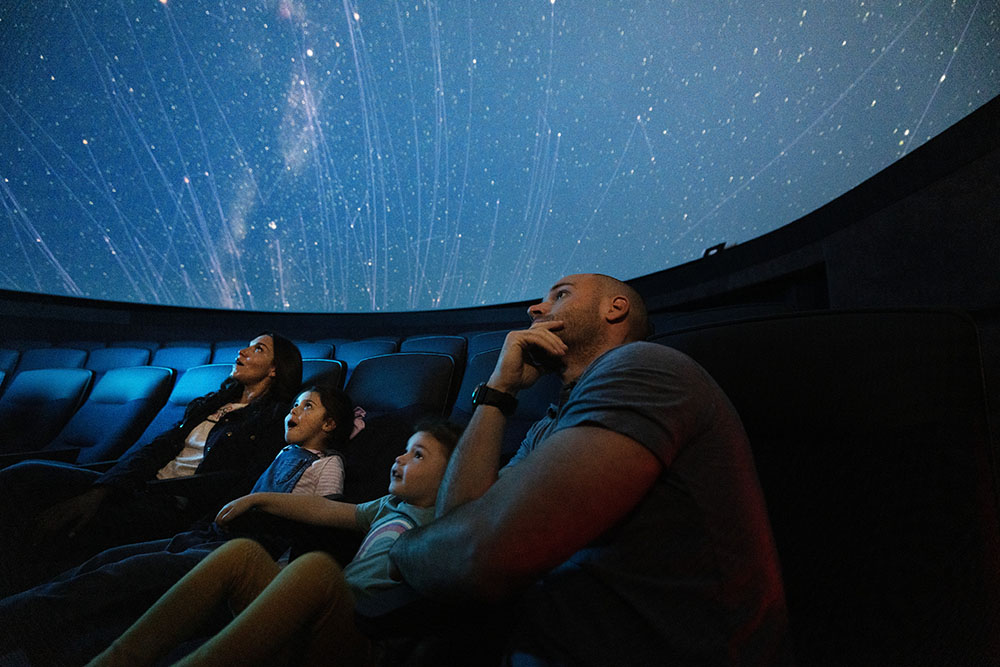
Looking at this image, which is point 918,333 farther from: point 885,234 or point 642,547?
point 885,234

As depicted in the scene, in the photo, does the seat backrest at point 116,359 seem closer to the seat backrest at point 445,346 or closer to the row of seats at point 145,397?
the row of seats at point 145,397

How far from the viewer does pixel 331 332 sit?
5.53 m

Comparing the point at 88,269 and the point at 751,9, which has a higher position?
the point at 751,9

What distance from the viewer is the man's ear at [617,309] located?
3.77 ft

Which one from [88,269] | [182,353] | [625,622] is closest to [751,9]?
[625,622]

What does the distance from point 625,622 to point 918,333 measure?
2.00 ft

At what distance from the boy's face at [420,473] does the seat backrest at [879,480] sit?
905 mm

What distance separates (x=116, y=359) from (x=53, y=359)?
59cm

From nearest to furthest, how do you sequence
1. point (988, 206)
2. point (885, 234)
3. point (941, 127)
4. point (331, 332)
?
point (988, 206) → point (941, 127) → point (885, 234) → point (331, 332)

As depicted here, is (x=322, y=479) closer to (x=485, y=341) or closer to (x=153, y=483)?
(x=153, y=483)

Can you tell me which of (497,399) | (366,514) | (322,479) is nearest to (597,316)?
(497,399)

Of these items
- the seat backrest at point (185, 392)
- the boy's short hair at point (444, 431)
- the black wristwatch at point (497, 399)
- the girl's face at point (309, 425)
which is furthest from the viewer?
the seat backrest at point (185, 392)

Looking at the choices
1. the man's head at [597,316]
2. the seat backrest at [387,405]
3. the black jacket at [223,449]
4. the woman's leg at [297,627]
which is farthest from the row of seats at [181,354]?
the woman's leg at [297,627]

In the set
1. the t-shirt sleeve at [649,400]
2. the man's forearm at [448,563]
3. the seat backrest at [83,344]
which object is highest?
the seat backrest at [83,344]
